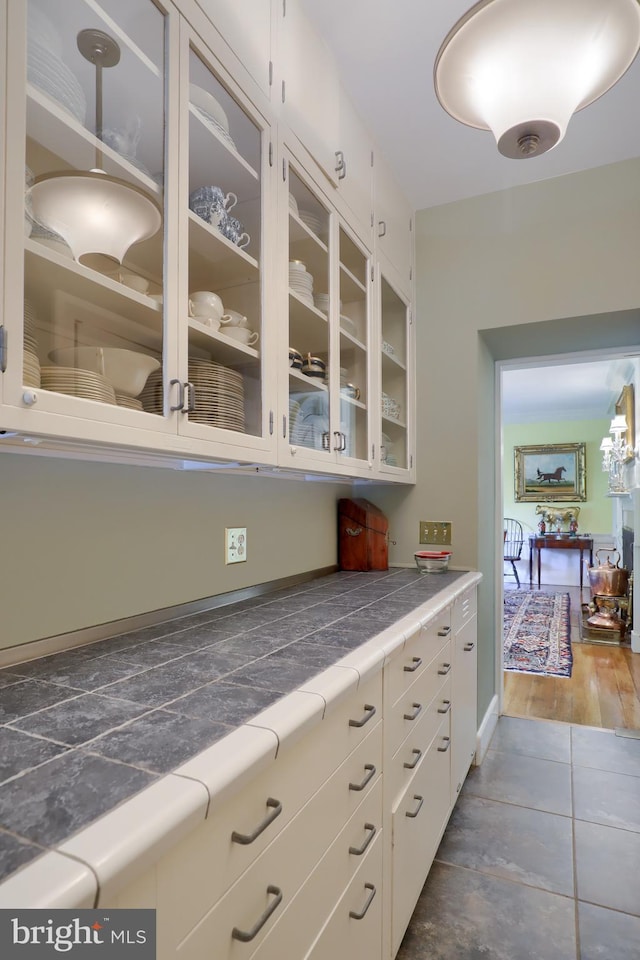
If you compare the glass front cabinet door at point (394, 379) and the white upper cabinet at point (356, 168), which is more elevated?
the white upper cabinet at point (356, 168)

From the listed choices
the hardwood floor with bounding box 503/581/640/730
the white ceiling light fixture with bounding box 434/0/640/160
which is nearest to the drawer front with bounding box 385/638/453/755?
the white ceiling light fixture with bounding box 434/0/640/160

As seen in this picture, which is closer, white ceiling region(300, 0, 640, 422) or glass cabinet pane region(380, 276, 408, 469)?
white ceiling region(300, 0, 640, 422)

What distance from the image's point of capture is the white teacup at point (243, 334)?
1253 millimetres

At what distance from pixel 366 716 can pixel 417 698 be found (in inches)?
17.1

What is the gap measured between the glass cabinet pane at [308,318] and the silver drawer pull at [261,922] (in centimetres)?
98

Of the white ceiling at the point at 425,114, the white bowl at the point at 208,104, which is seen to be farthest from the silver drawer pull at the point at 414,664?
the white ceiling at the point at 425,114

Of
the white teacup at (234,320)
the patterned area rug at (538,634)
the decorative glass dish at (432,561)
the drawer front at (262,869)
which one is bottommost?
the patterned area rug at (538,634)

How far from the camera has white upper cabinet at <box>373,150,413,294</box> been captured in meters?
2.14

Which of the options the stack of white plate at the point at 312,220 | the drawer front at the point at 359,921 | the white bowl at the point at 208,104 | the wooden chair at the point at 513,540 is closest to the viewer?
the drawer front at the point at 359,921

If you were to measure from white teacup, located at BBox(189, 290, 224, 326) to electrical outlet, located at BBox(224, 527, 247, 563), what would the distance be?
0.69 m

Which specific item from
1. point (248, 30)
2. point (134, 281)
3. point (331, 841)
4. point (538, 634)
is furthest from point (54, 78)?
point (538, 634)

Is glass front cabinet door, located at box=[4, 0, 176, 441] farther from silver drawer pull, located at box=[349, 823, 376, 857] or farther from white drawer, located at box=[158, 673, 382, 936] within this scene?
silver drawer pull, located at box=[349, 823, 376, 857]

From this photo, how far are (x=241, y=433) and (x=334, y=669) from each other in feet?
1.86

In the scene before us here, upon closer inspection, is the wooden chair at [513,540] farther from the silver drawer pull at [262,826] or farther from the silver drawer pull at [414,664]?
the silver drawer pull at [262,826]
